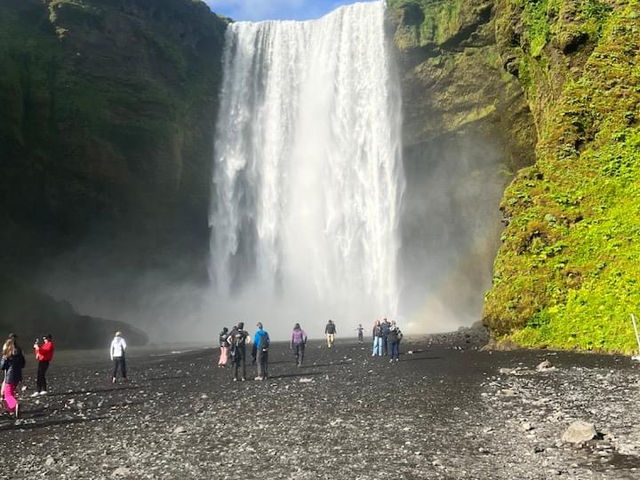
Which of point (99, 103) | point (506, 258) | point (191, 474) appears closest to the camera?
point (191, 474)

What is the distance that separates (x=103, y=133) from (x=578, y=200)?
43532mm

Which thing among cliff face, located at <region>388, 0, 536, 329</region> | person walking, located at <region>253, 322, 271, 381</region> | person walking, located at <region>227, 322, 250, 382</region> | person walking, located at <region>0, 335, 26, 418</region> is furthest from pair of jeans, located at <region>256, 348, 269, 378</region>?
cliff face, located at <region>388, 0, 536, 329</region>

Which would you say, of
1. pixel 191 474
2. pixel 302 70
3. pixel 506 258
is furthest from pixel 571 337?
pixel 302 70

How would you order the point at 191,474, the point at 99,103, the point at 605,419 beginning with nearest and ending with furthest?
the point at 191,474 → the point at 605,419 → the point at 99,103

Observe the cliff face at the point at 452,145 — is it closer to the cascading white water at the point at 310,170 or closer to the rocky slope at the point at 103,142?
the cascading white water at the point at 310,170

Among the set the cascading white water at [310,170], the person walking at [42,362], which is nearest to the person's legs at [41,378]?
the person walking at [42,362]

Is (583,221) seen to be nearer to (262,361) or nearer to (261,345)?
(261,345)

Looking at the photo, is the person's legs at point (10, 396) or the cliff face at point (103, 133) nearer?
the person's legs at point (10, 396)

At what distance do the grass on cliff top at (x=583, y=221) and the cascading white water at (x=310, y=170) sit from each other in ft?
94.7

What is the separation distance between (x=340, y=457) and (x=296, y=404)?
4572 mm

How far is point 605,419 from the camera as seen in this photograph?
30.3 ft

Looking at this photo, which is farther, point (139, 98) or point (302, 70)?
point (302, 70)

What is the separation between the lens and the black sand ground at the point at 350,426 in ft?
25.5

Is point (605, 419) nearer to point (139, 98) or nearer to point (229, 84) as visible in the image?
point (139, 98)
